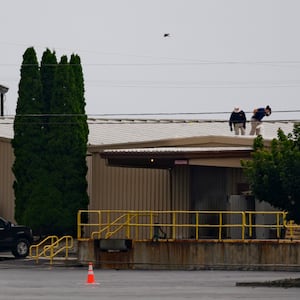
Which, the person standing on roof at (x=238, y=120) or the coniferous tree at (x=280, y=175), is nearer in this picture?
the coniferous tree at (x=280, y=175)

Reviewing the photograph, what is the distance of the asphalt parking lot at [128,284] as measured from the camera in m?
29.9

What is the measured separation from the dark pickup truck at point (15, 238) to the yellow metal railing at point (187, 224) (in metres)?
2.36

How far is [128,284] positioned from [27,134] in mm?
22317

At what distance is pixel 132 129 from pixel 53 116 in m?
9.52

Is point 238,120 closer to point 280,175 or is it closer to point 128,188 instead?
point 128,188

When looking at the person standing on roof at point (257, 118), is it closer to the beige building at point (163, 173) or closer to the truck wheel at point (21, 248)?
the beige building at point (163, 173)

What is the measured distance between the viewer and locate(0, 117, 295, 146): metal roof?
6056cm

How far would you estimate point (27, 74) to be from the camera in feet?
184

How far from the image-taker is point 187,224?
52281 mm

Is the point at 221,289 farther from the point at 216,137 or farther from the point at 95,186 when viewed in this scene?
the point at 95,186

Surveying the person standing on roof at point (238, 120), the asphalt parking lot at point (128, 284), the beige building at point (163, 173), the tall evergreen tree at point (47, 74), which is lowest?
the asphalt parking lot at point (128, 284)

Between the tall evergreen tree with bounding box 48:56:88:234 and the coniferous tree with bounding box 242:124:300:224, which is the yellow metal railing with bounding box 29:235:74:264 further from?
the coniferous tree with bounding box 242:124:300:224

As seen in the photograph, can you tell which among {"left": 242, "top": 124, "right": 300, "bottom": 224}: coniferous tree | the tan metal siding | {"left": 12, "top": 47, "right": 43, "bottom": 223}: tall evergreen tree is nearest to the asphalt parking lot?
{"left": 242, "top": 124, "right": 300, "bottom": 224}: coniferous tree

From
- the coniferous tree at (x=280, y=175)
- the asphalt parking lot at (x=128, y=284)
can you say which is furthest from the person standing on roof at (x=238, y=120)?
the coniferous tree at (x=280, y=175)
